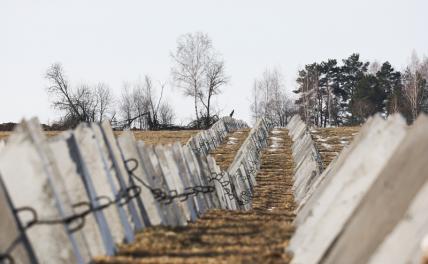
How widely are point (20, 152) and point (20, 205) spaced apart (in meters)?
0.38

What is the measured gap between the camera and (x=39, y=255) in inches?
166

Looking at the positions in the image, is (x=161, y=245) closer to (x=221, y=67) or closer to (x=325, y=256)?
(x=325, y=256)

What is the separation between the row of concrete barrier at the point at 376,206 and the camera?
11.9 ft

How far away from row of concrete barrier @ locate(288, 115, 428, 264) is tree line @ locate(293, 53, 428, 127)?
70697mm

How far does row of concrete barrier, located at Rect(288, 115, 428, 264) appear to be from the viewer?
3613mm

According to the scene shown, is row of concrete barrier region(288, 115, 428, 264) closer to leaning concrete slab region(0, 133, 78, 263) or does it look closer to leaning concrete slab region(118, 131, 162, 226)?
leaning concrete slab region(118, 131, 162, 226)

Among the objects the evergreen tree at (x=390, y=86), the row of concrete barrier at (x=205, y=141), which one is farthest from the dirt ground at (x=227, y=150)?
the evergreen tree at (x=390, y=86)

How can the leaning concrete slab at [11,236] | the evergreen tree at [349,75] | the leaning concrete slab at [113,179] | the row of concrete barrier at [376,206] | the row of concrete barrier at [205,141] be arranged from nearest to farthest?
the row of concrete barrier at [376,206], the leaning concrete slab at [11,236], the leaning concrete slab at [113,179], the row of concrete barrier at [205,141], the evergreen tree at [349,75]

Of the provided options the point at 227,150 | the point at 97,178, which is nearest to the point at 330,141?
the point at 227,150

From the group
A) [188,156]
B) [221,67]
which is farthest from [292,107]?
[188,156]

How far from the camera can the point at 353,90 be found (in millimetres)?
90438

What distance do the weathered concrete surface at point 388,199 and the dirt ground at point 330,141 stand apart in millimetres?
21856

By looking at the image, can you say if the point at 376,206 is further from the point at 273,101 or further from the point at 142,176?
the point at 273,101

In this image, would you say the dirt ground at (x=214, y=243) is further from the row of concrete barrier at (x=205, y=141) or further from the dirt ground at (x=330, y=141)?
the dirt ground at (x=330, y=141)
